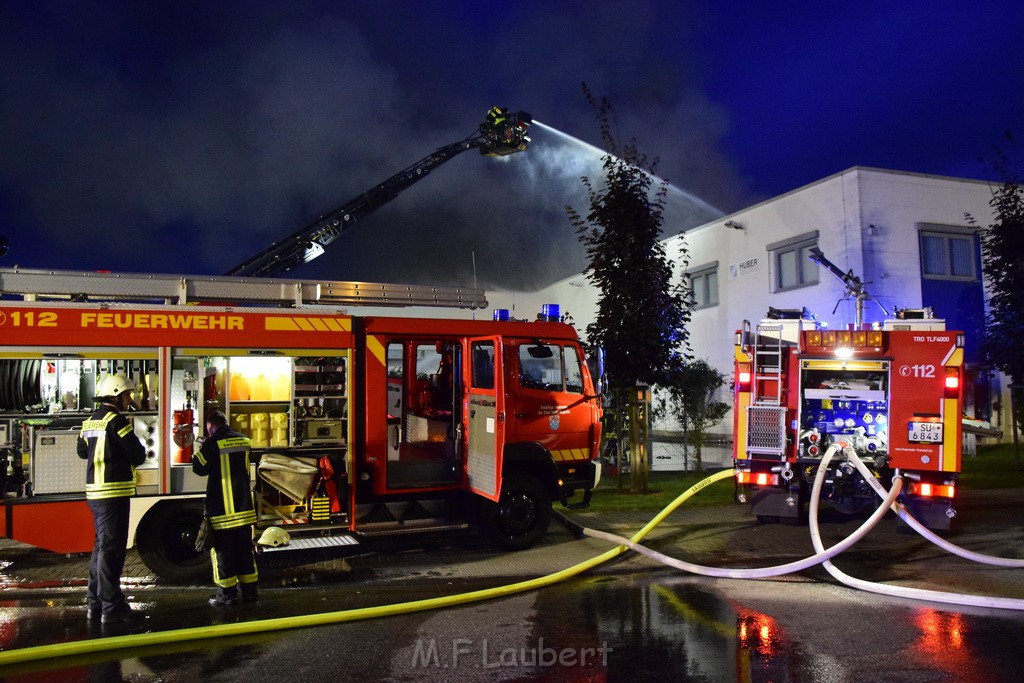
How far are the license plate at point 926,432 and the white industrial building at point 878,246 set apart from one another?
8.23 metres

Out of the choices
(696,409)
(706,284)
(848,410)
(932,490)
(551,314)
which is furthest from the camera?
(706,284)

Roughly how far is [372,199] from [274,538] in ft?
22.6

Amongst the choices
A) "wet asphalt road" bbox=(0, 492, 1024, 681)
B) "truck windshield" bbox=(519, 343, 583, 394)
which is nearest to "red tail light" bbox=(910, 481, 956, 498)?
"wet asphalt road" bbox=(0, 492, 1024, 681)

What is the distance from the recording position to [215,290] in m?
7.36

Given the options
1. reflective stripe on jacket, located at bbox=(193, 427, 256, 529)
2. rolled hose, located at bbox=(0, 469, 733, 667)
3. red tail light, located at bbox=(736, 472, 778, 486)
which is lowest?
rolled hose, located at bbox=(0, 469, 733, 667)

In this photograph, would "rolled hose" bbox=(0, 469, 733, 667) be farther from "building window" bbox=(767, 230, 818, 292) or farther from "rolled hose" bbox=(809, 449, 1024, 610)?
"building window" bbox=(767, 230, 818, 292)

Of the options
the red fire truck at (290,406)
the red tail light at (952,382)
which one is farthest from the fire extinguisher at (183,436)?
the red tail light at (952,382)

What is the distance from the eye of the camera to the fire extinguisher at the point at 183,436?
6.94 metres

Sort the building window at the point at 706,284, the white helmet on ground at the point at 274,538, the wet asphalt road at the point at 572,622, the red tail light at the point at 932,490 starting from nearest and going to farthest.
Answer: the wet asphalt road at the point at 572,622 → the white helmet on ground at the point at 274,538 → the red tail light at the point at 932,490 → the building window at the point at 706,284

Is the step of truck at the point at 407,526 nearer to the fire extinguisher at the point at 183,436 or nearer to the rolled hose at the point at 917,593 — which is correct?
the fire extinguisher at the point at 183,436

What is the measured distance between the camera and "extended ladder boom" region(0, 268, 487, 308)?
21.9 ft

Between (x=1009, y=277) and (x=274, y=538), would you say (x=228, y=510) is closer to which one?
(x=274, y=538)

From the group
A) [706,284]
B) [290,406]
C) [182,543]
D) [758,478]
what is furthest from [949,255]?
[182,543]

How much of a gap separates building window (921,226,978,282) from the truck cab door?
13.8m
